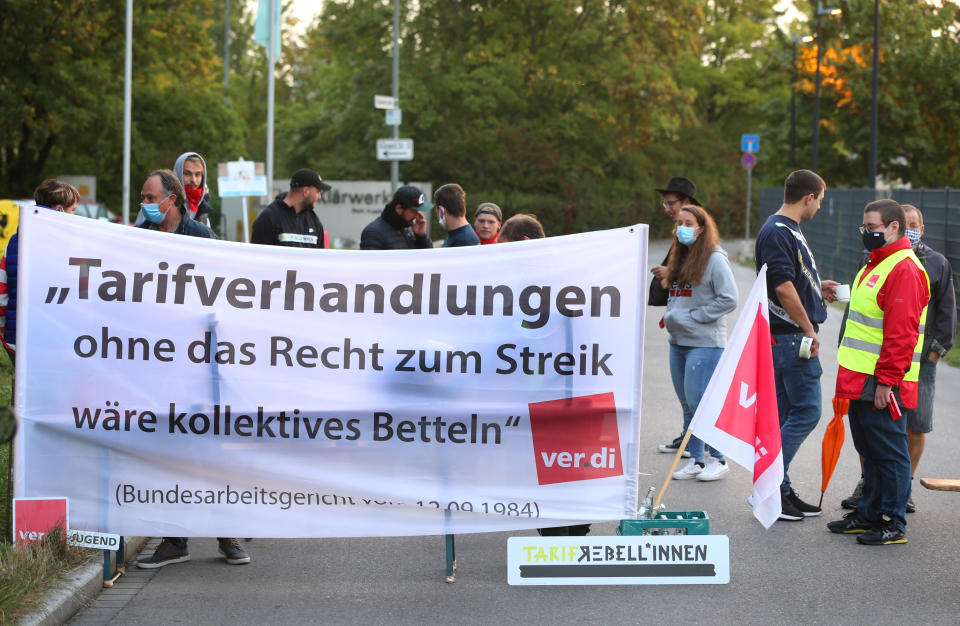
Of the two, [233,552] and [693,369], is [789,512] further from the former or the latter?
[233,552]

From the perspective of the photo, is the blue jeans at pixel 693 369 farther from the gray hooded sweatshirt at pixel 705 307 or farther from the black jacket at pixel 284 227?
the black jacket at pixel 284 227

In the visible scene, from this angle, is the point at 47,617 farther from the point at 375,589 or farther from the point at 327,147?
the point at 327,147

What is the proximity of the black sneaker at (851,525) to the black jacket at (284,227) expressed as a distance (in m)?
3.69

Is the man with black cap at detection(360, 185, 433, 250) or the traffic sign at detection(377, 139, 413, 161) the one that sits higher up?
the traffic sign at detection(377, 139, 413, 161)

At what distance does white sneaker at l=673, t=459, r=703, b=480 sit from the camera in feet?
26.8

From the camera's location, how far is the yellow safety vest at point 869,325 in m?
6.35

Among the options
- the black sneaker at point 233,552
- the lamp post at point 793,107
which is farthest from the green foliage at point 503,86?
the black sneaker at point 233,552

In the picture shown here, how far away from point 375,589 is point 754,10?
62.6m

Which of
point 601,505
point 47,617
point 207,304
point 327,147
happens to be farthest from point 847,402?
point 327,147

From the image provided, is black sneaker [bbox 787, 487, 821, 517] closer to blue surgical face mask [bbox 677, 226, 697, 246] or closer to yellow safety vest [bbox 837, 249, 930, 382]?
yellow safety vest [bbox 837, 249, 930, 382]

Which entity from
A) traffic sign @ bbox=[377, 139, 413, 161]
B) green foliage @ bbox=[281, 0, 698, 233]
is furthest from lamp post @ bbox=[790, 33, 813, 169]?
traffic sign @ bbox=[377, 139, 413, 161]

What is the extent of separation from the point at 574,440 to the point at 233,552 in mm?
1806

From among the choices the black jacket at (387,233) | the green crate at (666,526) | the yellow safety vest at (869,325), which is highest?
the black jacket at (387,233)

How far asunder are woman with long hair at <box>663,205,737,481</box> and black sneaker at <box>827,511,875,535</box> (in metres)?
1.24
